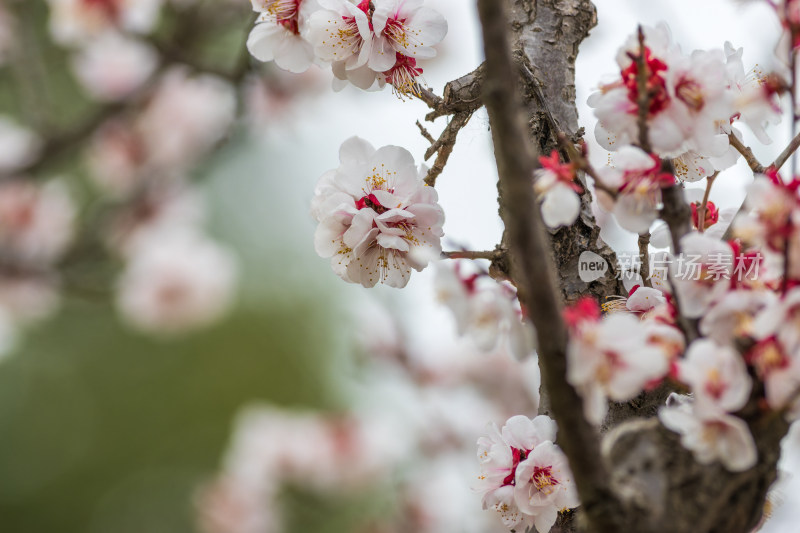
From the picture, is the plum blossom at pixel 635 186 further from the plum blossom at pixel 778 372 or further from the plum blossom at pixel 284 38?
the plum blossom at pixel 284 38

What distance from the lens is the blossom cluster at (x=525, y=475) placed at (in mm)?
598

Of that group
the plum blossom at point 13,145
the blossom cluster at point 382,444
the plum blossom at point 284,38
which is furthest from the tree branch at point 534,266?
the plum blossom at point 13,145

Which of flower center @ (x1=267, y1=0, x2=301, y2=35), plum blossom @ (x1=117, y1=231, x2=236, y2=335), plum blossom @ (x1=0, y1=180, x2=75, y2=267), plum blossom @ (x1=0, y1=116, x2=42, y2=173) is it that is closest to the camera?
flower center @ (x1=267, y1=0, x2=301, y2=35)

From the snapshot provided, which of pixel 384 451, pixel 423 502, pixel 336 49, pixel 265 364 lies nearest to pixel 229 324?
pixel 265 364

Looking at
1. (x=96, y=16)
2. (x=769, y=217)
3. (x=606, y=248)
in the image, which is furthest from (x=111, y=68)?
(x=769, y=217)

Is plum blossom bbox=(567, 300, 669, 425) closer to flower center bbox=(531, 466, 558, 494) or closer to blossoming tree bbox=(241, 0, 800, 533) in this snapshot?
blossoming tree bbox=(241, 0, 800, 533)

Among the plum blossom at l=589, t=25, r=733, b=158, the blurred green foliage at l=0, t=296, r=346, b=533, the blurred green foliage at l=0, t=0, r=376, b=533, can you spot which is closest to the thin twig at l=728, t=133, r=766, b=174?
the plum blossom at l=589, t=25, r=733, b=158

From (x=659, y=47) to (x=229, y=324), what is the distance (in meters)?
7.73

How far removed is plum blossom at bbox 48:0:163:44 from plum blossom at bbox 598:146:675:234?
6.55 feet

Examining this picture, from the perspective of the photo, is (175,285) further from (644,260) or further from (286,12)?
(644,260)

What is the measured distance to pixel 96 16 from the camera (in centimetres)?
225

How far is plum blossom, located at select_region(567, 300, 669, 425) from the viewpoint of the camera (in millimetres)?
428

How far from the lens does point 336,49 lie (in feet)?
2.27

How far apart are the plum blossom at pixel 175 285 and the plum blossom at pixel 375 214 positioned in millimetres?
2559
